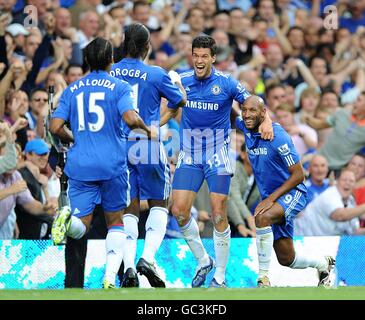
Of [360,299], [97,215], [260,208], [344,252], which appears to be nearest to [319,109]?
[344,252]

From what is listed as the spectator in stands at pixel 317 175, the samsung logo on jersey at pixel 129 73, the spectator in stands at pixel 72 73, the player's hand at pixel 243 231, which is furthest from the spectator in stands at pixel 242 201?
the samsung logo on jersey at pixel 129 73

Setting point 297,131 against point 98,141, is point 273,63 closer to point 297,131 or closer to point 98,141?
point 297,131

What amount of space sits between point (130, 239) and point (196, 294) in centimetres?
198

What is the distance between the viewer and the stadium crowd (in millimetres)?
14727

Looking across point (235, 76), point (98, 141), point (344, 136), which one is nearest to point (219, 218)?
point (98, 141)

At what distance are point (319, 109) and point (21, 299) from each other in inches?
390

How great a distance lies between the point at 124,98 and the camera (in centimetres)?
1079

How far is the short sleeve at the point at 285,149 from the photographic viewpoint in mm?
11945

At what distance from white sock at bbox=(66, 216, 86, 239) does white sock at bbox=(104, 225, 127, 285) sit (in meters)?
0.33

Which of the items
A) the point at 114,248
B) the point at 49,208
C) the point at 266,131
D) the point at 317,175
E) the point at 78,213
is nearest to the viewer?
the point at 78,213

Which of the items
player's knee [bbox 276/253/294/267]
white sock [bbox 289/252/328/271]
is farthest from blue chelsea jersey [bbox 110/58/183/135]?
white sock [bbox 289/252/328/271]

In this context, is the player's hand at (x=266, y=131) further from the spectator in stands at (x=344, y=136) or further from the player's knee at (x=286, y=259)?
the spectator in stands at (x=344, y=136)

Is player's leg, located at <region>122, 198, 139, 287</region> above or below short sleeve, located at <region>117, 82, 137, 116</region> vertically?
below

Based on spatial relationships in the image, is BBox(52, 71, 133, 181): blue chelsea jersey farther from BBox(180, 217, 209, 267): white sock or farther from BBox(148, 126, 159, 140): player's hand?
BBox(180, 217, 209, 267): white sock
